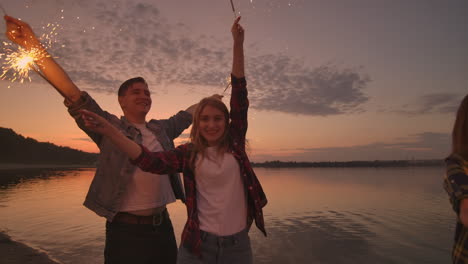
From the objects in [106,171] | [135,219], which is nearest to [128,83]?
[106,171]

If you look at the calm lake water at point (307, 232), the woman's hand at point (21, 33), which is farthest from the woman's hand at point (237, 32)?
the calm lake water at point (307, 232)

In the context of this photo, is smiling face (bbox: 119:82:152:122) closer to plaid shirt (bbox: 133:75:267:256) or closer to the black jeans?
plaid shirt (bbox: 133:75:267:256)

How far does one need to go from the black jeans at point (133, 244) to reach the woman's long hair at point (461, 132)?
3109 millimetres

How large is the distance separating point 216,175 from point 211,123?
556mm

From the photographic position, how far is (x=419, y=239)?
16391mm

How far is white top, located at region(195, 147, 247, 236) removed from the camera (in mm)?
2887

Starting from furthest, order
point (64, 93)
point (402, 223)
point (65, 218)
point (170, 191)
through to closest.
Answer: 1. point (402, 223)
2. point (65, 218)
3. point (170, 191)
4. point (64, 93)

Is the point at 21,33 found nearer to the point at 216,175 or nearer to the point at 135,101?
the point at 135,101

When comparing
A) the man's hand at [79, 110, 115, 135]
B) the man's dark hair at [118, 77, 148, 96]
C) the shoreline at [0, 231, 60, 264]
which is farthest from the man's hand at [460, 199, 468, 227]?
the shoreline at [0, 231, 60, 264]

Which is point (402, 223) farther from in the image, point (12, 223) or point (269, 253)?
point (12, 223)

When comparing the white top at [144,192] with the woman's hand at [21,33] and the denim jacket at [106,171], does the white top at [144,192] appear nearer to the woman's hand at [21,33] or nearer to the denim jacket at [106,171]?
the denim jacket at [106,171]

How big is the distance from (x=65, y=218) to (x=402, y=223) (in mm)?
22865

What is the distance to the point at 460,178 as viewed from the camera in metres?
1.95

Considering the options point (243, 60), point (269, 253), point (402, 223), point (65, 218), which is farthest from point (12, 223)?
point (402, 223)
